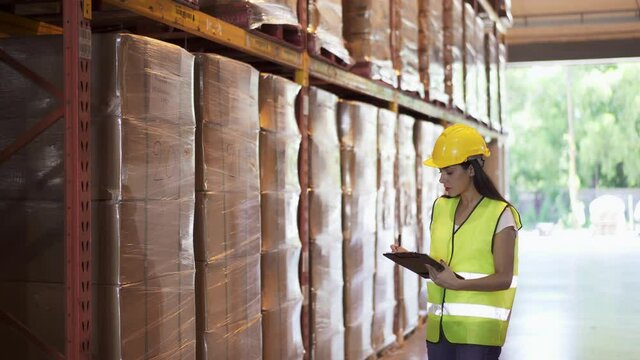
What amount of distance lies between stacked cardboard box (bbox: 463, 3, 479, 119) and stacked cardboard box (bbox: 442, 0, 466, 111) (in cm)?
24

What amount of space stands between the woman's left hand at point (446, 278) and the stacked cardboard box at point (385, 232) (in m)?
3.57

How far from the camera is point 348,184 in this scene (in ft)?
21.6

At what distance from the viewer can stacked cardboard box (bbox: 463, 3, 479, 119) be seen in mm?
11064

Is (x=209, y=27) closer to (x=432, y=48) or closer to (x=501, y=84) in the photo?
(x=432, y=48)

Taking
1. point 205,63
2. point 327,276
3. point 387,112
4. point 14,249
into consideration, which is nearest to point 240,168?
point 205,63

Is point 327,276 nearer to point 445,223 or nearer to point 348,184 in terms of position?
point 348,184

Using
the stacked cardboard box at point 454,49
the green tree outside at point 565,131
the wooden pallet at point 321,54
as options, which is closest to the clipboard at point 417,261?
the wooden pallet at point 321,54

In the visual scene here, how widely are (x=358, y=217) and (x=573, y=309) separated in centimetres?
507

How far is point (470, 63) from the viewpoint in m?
11.6

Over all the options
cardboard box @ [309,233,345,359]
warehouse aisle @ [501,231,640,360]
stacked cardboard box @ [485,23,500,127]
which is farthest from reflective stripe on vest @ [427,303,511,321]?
stacked cardboard box @ [485,23,500,127]

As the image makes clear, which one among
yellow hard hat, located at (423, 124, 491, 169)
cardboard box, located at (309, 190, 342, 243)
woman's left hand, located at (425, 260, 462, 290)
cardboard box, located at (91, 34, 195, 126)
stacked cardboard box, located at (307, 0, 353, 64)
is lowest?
woman's left hand, located at (425, 260, 462, 290)

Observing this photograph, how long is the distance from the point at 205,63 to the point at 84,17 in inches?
37.4

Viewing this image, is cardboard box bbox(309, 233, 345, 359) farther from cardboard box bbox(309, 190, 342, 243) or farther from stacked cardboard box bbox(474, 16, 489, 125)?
stacked cardboard box bbox(474, 16, 489, 125)

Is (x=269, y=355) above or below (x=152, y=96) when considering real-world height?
below
